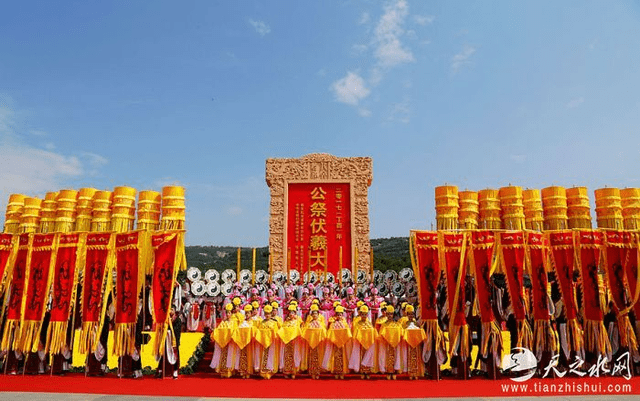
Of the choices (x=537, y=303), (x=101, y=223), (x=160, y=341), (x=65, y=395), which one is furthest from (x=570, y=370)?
(x=101, y=223)

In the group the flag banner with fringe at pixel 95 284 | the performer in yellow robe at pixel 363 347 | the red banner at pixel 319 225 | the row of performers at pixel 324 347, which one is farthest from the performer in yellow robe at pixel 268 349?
the red banner at pixel 319 225

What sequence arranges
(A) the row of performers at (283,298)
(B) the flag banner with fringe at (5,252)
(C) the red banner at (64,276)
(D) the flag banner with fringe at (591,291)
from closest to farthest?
(D) the flag banner with fringe at (591,291) < (C) the red banner at (64,276) < (B) the flag banner with fringe at (5,252) < (A) the row of performers at (283,298)

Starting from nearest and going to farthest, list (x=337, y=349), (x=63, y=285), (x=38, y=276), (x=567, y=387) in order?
(x=567, y=387), (x=337, y=349), (x=63, y=285), (x=38, y=276)

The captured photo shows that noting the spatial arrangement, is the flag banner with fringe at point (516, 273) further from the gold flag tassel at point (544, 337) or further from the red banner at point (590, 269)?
the red banner at point (590, 269)

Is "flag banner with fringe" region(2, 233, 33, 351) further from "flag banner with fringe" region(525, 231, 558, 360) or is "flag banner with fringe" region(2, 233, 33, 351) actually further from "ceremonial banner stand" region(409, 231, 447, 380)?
"flag banner with fringe" region(525, 231, 558, 360)

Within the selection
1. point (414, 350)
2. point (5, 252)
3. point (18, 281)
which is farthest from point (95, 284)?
point (414, 350)

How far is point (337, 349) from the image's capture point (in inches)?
216

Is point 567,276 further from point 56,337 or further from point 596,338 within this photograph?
point 56,337

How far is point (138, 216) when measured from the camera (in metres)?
5.97

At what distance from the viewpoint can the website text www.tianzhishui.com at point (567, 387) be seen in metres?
4.68

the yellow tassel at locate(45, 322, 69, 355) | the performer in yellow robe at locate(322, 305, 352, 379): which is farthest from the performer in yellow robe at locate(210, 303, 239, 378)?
the yellow tassel at locate(45, 322, 69, 355)

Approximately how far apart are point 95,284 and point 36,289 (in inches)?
36.1

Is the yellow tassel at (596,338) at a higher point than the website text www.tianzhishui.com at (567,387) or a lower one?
higher

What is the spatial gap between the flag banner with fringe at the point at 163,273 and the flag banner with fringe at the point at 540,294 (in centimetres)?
456
